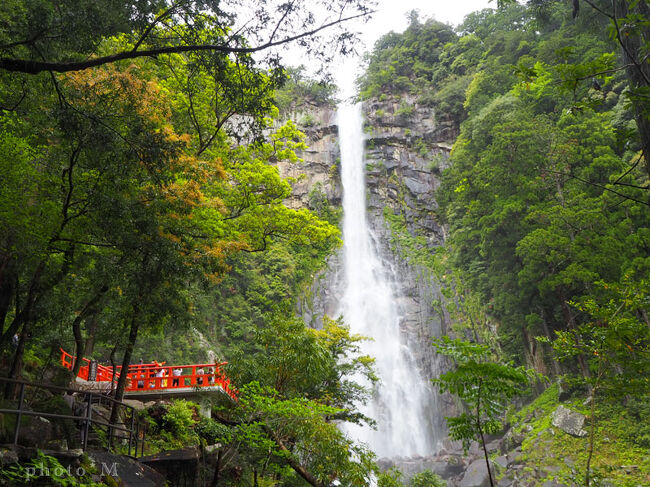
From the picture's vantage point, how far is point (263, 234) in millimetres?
10305

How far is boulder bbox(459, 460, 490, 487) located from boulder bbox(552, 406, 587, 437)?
270 cm

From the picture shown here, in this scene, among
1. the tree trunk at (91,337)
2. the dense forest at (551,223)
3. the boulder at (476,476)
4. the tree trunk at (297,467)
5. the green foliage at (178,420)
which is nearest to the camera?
the tree trunk at (297,467)

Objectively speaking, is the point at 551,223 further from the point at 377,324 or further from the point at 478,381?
the point at 478,381

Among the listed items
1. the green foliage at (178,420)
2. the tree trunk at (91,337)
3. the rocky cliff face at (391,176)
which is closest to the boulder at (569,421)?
the rocky cliff face at (391,176)

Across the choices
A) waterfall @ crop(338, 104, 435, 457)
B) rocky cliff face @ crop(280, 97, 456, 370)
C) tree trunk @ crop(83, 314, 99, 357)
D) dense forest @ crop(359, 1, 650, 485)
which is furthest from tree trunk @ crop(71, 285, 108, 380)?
rocky cliff face @ crop(280, 97, 456, 370)

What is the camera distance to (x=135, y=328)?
24.5 feet

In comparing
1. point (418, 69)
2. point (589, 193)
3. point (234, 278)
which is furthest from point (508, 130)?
point (418, 69)

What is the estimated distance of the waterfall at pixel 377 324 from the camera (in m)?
19.6

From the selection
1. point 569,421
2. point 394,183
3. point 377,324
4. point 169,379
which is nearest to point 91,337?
point 169,379

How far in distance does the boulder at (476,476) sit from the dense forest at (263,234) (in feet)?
6.00

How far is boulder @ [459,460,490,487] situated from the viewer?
13558 millimetres

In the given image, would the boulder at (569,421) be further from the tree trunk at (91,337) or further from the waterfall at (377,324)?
the tree trunk at (91,337)

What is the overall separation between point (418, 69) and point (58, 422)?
109ft

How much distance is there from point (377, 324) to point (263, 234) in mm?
14867
